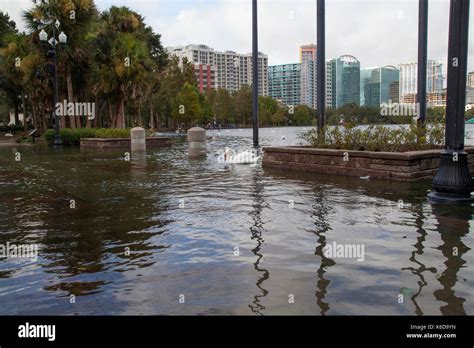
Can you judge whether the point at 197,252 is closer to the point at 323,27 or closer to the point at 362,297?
the point at 362,297

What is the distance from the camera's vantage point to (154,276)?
15.9 feet

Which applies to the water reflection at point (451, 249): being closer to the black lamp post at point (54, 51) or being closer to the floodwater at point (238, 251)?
the floodwater at point (238, 251)

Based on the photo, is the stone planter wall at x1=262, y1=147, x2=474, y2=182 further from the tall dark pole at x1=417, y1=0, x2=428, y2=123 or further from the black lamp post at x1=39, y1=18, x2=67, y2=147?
the black lamp post at x1=39, y1=18, x2=67, y2=147

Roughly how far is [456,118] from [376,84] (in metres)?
14.9

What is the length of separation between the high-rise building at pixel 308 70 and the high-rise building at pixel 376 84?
22.4ft

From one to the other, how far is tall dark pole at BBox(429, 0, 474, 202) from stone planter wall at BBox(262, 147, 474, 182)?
258 cm

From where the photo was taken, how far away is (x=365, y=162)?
471 inches

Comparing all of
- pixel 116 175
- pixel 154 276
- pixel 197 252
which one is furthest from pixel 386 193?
pixel 116 175

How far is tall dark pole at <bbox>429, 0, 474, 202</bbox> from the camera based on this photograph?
7.94 metres

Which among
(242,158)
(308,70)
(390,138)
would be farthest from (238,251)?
(308,70)

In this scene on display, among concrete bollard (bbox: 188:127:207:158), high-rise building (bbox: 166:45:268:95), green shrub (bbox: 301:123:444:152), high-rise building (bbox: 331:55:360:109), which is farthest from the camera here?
high-rise building (bbox: 166:45:268:95)

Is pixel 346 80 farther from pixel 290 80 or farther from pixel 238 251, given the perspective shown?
pixel 290 80

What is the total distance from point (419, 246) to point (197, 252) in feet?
8.77

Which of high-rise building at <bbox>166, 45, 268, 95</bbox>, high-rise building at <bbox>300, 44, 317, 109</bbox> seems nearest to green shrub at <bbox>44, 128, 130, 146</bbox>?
high-rise building at <bbox>300, 44, 317, 109</bbox>
